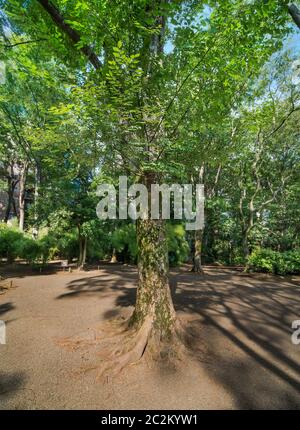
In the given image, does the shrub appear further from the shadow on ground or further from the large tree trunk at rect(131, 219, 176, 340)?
the large tree trunk at rect(131, 219, 176, 340)

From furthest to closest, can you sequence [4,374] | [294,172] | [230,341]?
[294,172], [230,341], [4,374]

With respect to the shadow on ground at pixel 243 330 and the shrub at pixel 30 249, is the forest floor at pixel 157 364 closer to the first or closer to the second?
the shadow on ground at pixel 243 330

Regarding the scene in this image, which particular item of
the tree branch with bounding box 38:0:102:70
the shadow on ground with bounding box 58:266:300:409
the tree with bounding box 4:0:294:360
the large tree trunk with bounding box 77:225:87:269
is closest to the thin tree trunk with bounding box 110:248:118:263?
the large tree trunk with bounding box 77:225:87:269

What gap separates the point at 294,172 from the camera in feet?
56.2

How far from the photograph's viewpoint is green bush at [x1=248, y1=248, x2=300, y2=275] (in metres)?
12.2

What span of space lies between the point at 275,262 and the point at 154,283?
10.3 metres

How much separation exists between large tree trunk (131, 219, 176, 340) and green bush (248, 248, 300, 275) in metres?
9.90

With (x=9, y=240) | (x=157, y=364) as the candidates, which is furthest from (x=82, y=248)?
(x=157, y=364)

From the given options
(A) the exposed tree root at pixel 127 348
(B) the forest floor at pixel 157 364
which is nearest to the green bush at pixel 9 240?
(B) the forest floor at pixel 157 364

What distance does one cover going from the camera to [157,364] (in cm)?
368

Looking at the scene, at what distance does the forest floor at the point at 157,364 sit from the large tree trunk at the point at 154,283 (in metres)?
0.62

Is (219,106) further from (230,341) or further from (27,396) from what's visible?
(27,396)
